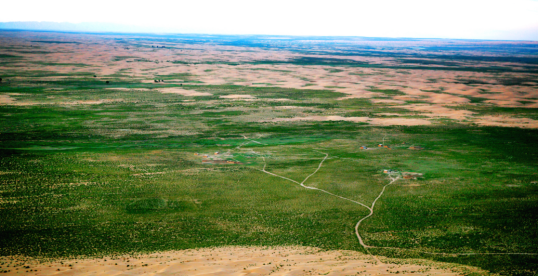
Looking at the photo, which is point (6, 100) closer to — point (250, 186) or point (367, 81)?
point (250, 186)

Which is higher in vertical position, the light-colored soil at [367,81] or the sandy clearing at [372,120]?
the light-colored soil at [367,81]

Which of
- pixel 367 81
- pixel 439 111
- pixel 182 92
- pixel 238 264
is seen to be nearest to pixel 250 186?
pixel 238 264

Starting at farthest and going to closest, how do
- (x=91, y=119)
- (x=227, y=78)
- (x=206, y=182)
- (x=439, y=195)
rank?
1. (x=227, y=78)
2. (x=91, y=119)
3. (x=206, y=182)
4. (x=439, y=195)

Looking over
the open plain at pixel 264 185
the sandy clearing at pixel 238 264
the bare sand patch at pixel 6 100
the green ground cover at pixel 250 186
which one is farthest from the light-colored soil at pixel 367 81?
the sandy clearing at pixel 238 264

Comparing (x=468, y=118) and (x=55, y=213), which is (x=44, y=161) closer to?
(x=55, y=213)

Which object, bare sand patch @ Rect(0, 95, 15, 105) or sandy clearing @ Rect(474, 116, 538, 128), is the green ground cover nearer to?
sandy clearing @ Rect(474, 116, 538, 128)

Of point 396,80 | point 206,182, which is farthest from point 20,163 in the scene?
point 396,80

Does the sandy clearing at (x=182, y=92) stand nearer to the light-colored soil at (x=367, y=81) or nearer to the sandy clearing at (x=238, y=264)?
the light-colored soil at (x=367, y=81)
